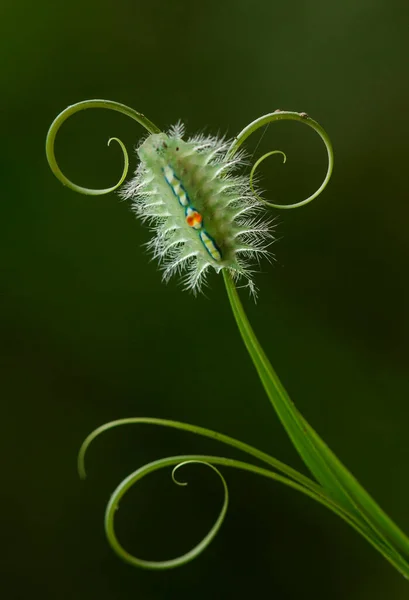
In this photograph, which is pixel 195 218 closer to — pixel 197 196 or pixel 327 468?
pixel 197 196

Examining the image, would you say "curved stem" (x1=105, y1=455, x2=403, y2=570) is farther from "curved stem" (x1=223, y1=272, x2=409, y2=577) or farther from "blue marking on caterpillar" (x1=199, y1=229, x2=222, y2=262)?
"blue marking on caterpillar" (x1=199, y1=229, x2=222, y2=262)

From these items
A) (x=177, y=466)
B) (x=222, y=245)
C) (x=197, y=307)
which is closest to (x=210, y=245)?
(x=222, y=245)

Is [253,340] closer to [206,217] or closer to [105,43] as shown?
[206,217]

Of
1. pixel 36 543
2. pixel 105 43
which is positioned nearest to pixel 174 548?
pixel 36 543

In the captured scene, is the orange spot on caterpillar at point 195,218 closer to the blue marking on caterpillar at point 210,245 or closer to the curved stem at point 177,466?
the blue marking on caterpillar at point 210,245

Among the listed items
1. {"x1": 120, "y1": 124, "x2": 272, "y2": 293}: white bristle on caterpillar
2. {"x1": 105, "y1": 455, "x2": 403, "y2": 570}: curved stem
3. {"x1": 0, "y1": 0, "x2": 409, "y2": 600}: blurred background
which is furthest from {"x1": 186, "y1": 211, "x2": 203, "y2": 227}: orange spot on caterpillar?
{"x1": 0, "y1": 0, "x2": 409, "y2": 600}: blurred background

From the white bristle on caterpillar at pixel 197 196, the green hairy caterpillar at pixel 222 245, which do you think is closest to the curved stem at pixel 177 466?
the green hairy caterpillar at pixel 222 245
